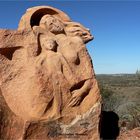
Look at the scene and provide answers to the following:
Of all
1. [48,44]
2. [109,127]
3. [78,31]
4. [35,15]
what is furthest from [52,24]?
[109,127]

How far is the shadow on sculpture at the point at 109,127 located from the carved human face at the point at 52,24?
9.13 feet

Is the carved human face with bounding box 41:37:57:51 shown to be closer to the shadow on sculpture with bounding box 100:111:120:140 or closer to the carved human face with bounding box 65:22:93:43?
the carved human face with bounding box 65:22:93:43

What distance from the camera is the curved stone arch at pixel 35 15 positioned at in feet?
27.9

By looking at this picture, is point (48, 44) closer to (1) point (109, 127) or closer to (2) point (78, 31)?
(2) point (78, 31)

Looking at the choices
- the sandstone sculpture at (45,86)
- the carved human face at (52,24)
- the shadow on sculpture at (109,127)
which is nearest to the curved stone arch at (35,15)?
the sandstone sculpture at (45,86)

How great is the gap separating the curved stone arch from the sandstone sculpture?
0.08 feet

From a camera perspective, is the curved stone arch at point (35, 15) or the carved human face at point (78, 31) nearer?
the curved stone arch at point (35, 15)

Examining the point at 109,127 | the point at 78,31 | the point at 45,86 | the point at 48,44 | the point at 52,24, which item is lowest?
the point at 109,127

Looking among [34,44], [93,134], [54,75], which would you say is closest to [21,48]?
[34,44]

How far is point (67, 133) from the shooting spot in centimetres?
814

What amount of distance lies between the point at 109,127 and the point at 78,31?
10.7ft

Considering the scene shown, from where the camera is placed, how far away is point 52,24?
28.6ft

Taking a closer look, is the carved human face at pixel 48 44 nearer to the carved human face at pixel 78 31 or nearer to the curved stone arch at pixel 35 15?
the curved stone arch at pixel 35 15

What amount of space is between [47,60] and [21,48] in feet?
2.25
